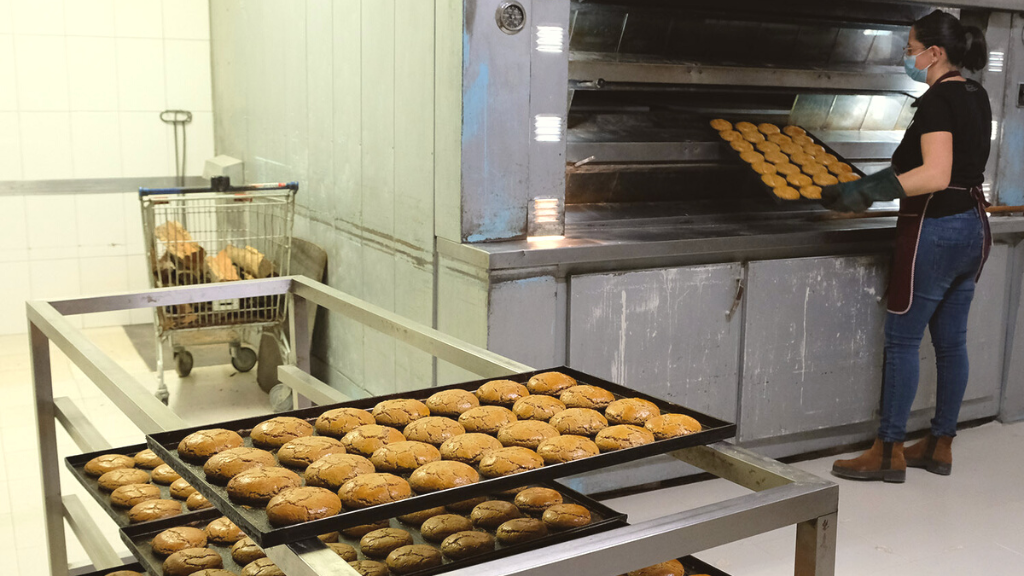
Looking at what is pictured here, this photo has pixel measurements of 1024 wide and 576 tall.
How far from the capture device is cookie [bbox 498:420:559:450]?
1.47 metres

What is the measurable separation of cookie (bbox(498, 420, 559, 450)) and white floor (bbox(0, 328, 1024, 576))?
1.85 m

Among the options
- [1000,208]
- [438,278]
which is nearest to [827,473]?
[1000,208]

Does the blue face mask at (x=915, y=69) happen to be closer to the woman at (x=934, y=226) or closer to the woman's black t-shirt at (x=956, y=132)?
the woman at (x=934, y=226)

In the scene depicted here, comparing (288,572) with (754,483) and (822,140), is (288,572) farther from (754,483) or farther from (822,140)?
(822,140)

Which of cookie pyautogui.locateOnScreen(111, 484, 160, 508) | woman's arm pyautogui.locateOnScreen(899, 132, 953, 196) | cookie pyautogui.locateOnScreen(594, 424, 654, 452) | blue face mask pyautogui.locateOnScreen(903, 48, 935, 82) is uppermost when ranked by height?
blue face mask pyautogui.locateOnScreen(903, 48, 935, 82)

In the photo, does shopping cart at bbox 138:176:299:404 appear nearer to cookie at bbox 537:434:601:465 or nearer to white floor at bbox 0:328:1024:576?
white floor at bbox 0:328:1024:576

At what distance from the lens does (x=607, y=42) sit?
162 inches

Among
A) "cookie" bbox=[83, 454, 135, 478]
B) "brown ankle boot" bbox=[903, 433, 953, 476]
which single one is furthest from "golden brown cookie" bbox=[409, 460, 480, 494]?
"brown ankle boot" bbox=[903, 433, 953, 476]

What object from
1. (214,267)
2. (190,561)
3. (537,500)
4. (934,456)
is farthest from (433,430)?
(214,267)

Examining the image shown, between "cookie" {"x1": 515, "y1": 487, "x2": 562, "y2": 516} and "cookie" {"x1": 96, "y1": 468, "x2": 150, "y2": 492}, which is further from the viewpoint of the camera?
"cookie" {"x1": 96, "y1": 468, "x2": 150, "y2": 492}

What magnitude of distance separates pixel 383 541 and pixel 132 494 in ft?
1.71

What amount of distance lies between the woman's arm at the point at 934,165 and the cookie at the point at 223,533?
290cm

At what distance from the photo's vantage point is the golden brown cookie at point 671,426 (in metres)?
1.41

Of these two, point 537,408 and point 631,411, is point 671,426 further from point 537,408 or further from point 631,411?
point 537,408
